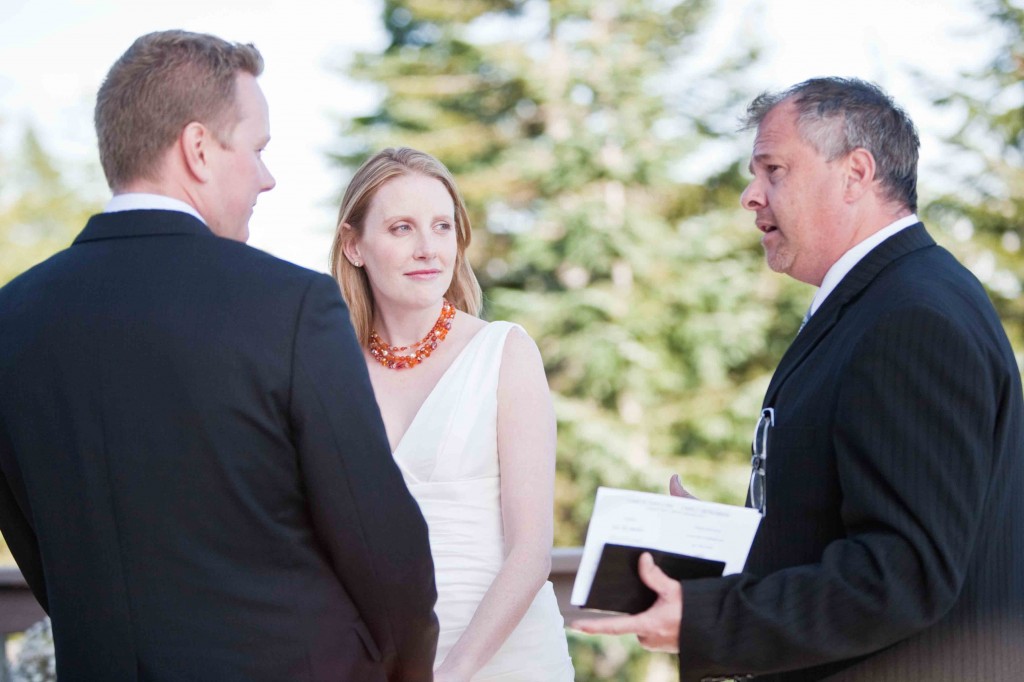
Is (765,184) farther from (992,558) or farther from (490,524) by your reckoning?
(490,524)

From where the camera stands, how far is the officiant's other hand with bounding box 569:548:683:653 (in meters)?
1.72

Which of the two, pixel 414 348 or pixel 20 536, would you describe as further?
pixel 414 348

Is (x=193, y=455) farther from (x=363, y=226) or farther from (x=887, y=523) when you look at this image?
(x=363, y=226)

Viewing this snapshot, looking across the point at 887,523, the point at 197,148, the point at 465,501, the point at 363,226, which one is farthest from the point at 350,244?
the point at 887,523

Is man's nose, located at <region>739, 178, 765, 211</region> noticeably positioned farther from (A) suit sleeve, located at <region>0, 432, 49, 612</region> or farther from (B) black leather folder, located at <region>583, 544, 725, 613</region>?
(A) suit sleeve, located at <region>0, 432, 49, 612</region>

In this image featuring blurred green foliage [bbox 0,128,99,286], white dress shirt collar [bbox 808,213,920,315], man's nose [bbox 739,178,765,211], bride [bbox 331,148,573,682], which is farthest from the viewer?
blurred green foliage [bbox 0,128,99,286]

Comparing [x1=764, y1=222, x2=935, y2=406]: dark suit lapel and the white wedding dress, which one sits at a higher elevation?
Result: [x1=764, y1=222, x2=935, y2=406]: dark suit lapel

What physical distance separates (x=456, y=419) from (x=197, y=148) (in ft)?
3.16

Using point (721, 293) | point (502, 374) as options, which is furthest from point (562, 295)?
point (502, 374)

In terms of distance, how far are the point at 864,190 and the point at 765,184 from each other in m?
0.21

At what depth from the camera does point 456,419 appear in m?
2.50

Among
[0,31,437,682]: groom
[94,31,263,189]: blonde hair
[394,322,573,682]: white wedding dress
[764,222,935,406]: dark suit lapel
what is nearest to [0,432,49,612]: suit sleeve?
[0,31,437,682]: groom

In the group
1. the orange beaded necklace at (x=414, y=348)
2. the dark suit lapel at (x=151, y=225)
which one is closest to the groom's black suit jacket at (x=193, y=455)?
the dark suit lapel at (x=151, y=225)

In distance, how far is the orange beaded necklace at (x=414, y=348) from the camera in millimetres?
2682
